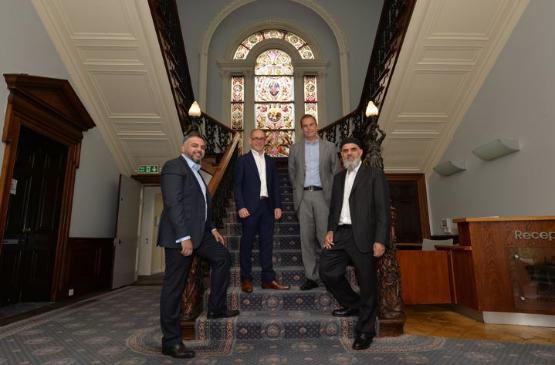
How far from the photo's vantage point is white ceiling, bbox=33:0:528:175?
13.4 ft

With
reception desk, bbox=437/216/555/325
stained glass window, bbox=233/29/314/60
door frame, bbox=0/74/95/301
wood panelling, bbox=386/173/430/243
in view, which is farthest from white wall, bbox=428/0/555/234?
door frame, bbox=0/74/95/301

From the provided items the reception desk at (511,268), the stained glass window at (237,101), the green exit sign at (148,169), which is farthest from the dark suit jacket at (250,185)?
the stained glass window at (237,101)

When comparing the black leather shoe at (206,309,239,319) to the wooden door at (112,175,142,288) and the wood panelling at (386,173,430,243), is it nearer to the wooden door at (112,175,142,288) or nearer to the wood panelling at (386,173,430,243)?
the wooden door at (112,175,142,288)

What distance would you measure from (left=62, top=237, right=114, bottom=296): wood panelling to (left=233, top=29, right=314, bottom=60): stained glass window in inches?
206

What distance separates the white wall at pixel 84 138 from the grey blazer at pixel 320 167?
3037mm

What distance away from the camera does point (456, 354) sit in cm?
223

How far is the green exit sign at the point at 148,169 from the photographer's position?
245 inches

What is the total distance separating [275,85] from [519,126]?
5.31 metres

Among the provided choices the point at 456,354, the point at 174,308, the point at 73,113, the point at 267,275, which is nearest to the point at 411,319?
the point at 456,354

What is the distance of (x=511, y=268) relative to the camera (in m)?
3.07

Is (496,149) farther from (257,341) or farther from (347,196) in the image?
(257,341)

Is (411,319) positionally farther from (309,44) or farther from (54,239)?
(309,44)

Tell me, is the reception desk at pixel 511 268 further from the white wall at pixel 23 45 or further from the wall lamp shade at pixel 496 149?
the white wall at pixel 23 45

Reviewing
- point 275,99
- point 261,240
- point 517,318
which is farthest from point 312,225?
point 275,99
